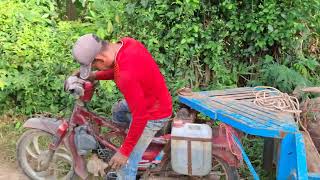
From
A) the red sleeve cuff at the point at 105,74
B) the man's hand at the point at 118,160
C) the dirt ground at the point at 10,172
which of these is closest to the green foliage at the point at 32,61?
the dirt ground at the point at 10,172

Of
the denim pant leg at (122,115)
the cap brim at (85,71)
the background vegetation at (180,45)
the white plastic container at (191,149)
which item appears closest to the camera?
the cap brim at (85,71)

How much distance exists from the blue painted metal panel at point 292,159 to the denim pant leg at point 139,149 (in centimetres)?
96

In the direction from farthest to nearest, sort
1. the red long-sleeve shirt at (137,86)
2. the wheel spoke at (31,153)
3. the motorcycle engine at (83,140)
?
the wheel spoke at (31,153), the motorcycle engine at (83,140), the red long-sleeve shirt at (137,86)

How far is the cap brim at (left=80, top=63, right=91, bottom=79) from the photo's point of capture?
3.55 metres

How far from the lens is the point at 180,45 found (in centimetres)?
552

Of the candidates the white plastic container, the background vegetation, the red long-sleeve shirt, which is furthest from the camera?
the background vegetation

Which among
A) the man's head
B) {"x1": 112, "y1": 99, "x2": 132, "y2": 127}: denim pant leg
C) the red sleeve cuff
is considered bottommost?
{"x1": 112, "y1": 99, "x2": 132, "y2": 127}: denim pant leg

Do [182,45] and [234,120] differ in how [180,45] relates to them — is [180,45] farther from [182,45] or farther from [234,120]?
[234,120]

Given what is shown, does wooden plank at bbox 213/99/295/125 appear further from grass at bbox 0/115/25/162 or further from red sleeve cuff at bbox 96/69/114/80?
grass at bbox 0/115/25/162

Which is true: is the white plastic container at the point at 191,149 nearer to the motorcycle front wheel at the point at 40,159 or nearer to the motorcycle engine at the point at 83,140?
the motorcycle engine at the point at 83,140

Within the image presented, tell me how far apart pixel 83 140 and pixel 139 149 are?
55 centimetres

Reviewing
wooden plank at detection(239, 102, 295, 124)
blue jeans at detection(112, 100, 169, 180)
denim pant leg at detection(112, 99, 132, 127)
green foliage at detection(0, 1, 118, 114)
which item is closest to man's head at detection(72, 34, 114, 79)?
blue jeans at detection(112, 100, 169, 180)

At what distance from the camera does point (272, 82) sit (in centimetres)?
548

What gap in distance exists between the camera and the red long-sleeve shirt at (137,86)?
10.8 feet
